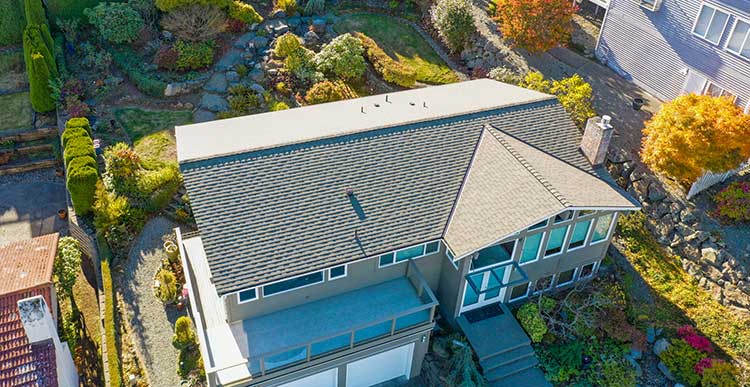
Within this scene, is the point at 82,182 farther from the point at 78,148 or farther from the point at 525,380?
the point at 525,380

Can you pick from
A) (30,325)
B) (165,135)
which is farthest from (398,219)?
(165,135)

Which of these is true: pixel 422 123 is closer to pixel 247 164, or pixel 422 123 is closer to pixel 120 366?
pixel 247 164

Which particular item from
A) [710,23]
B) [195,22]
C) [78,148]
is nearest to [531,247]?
[710,23]

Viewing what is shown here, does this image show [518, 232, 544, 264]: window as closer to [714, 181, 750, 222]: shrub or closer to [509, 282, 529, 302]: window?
[509, 282, 529, 302]: window

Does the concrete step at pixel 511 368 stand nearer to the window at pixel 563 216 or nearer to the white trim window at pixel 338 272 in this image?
the window at pixel 563 216

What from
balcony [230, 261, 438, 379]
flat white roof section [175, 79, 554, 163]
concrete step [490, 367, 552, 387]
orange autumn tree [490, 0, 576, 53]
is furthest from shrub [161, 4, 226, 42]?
concrete step [490, 367, 552, 387]

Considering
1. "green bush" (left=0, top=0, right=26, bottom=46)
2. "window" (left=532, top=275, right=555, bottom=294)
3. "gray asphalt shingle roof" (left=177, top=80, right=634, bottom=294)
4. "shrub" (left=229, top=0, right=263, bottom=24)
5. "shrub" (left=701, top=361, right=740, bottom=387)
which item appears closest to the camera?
"gray asphalt shingle roof" (left=177, top=80, right=634, bottom=294)
